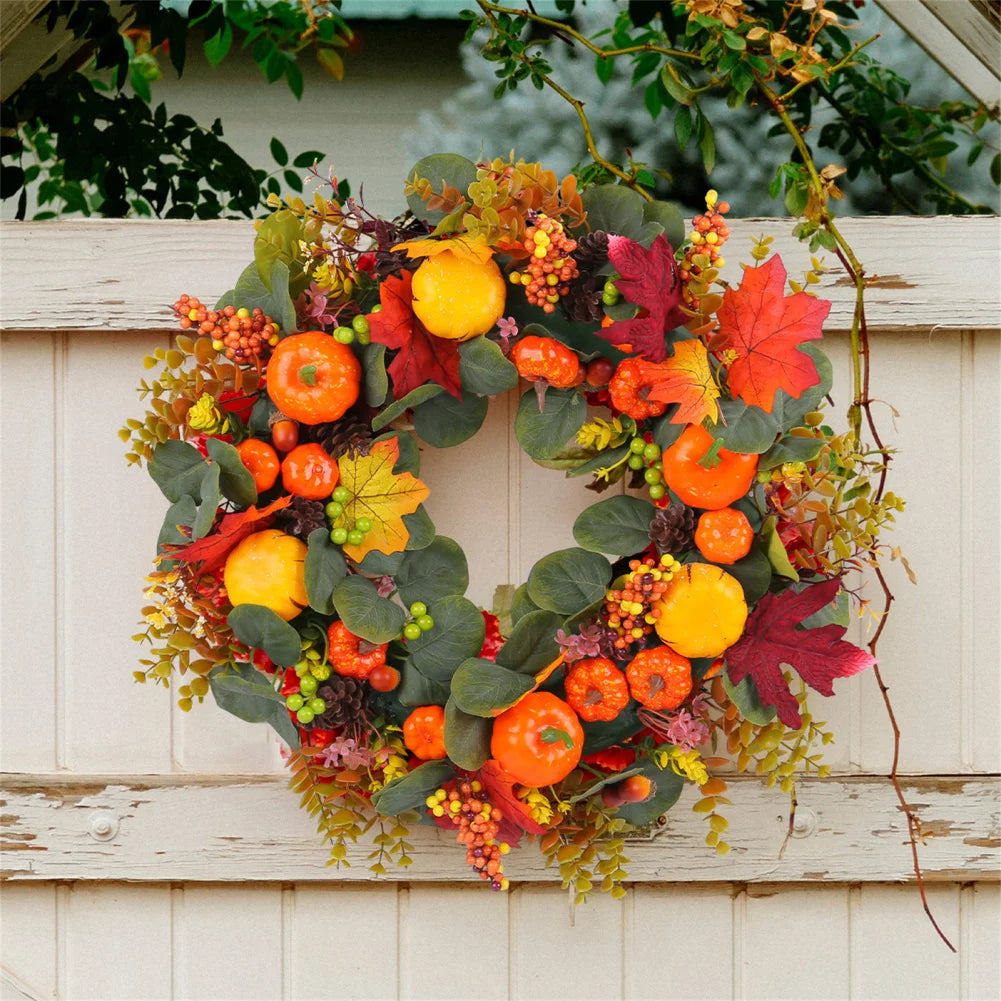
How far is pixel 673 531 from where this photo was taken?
79 cm

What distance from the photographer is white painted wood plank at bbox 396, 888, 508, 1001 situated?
0.97m

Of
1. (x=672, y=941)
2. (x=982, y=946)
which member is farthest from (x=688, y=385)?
(x=982, y=946)

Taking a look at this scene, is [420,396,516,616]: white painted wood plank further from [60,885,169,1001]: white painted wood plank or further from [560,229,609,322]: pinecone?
[60,885,169,1001]: white painted wood plank

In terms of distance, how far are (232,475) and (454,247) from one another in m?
0.28

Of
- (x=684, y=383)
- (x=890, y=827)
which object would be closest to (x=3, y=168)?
(x=684, y=383)

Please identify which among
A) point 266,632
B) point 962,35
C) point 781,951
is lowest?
point 781,951

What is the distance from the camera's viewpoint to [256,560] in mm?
788

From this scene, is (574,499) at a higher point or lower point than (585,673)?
higher

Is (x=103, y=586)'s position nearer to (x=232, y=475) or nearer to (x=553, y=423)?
(x=232, y=475)

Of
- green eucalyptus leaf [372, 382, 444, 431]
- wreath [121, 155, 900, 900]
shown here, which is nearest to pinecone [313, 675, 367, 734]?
wreath [121, 155, 900, 900]

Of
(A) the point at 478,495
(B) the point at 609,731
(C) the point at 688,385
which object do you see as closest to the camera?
(C) the point at 688,385

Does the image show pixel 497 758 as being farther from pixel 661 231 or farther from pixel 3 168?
pixel 3 168

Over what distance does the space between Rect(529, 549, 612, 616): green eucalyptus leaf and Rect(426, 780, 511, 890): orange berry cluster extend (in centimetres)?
18

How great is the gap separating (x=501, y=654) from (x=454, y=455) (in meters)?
0.25
